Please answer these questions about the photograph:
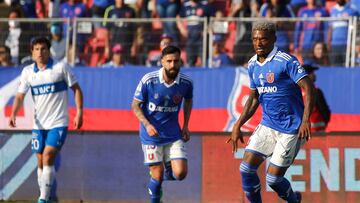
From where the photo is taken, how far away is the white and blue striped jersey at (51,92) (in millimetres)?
13836

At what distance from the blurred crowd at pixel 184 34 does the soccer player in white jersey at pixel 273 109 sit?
6.73 m

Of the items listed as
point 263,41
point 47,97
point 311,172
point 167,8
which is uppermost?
point 263,41

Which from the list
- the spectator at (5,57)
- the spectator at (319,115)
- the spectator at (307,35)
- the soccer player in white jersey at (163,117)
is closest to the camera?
the soccer player in white jersey at (163,117)

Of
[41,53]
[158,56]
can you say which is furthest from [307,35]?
[41,53]

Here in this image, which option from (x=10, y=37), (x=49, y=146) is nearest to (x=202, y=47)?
(x=10, y=37)

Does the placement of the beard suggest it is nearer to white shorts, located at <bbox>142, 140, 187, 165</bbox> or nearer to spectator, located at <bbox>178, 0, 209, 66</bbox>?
white shorts, located at <bbox>142, 140, 187, 165</bbox>

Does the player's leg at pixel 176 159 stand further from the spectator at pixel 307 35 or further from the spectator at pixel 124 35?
the spectator at pixel 124 35

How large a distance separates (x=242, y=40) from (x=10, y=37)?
15.2ft

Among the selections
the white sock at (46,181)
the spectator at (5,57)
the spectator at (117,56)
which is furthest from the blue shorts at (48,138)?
the spectator at (5,57)

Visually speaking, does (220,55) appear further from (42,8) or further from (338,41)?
(42,8)

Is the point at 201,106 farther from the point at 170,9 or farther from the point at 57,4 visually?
the point at 57,4

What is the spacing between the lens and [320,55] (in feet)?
60.6

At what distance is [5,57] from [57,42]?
111cm

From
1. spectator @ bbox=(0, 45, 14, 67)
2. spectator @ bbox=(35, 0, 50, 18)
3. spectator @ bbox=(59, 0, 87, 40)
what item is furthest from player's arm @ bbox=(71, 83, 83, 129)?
spectator @ bbox=(35, 0, 50, 18)
